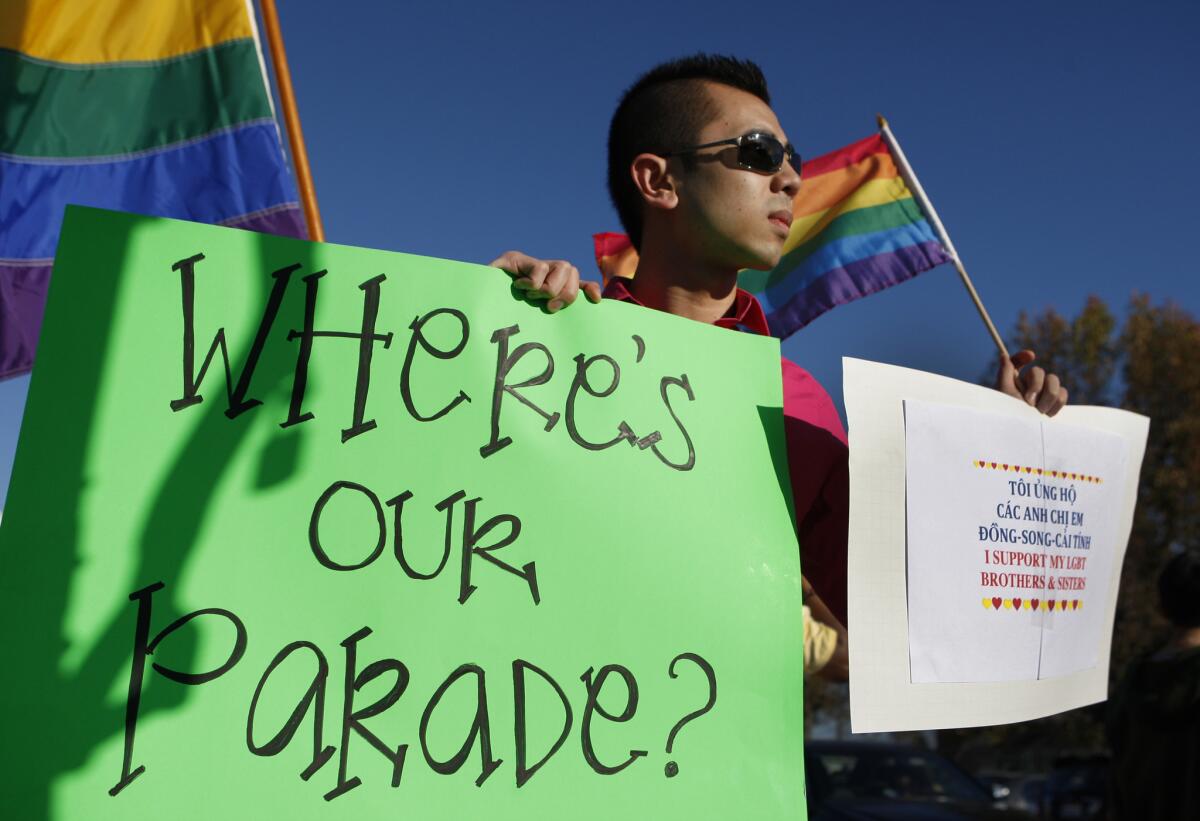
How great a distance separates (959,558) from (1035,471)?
260 millimetres

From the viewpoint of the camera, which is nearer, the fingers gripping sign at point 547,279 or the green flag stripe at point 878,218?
the fingers gripping sign at point 547,279

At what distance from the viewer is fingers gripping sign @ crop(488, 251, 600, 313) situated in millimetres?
1446

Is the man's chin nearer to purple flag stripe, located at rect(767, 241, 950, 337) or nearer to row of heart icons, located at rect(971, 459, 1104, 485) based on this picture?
row of heart icons, located at rect(971, 459, 1104, 485)

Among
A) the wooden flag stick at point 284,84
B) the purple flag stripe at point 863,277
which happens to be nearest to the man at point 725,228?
the wooden flag stick at point 284,84

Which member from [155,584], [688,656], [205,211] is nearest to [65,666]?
[155,584]

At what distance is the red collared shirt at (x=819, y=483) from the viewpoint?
5.29 feet

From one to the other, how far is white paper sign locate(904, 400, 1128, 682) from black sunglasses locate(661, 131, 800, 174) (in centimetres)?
59

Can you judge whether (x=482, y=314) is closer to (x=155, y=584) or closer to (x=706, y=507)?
(x=706, y=507)

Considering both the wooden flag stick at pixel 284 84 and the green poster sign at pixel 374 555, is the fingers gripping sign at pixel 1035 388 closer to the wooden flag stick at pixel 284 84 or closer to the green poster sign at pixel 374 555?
the green poster sign at pixel 374 555

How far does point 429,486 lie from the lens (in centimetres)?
130

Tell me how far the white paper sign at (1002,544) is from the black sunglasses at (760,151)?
0.59 metres

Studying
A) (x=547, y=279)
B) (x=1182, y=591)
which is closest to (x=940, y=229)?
(x=1182, y=591)

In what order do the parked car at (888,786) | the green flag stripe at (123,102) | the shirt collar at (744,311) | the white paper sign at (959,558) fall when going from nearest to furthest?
1. the white paper sign at (959,558)
2. the shirt collar at (744,311)
3. the green flag stripe at (123,102)
4. the parked car at (888,786)

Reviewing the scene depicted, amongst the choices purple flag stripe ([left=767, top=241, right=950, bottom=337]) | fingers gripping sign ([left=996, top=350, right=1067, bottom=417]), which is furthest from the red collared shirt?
purple flag stripe ([left=767, top=241, right=950, bottom=337])
